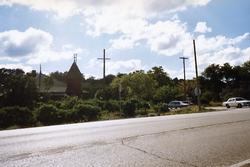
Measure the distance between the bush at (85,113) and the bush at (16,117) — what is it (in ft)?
Answer: 12.4

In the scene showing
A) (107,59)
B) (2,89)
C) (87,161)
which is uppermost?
(107,59)

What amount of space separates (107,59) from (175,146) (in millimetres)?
50088

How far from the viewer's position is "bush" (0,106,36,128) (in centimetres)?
2417

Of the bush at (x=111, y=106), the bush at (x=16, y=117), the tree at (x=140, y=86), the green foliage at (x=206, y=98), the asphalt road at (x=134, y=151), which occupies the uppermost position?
the tree at (x=140, y=86)

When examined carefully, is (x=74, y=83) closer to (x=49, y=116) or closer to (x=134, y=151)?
(x=49, y=116)

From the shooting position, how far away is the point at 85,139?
12.2 meters

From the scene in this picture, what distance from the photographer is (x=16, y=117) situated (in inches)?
975

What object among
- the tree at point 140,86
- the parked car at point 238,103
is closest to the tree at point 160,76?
the tree at point 140,86

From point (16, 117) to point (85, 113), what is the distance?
19.2ft

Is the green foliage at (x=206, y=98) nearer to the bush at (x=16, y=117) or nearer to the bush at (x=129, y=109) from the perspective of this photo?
the bush at (x=129, y=109)

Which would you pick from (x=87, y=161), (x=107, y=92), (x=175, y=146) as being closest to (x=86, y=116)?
(x=175, y=146)

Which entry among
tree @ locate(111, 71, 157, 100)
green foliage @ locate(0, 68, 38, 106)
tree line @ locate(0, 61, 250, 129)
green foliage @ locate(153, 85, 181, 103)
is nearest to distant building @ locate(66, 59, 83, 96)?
tree line @ locate(0, 61, 250, 129)

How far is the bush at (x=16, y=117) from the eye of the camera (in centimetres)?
2417

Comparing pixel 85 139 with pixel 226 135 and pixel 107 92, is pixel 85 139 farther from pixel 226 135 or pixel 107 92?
pixel 107 92
